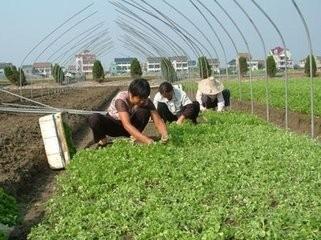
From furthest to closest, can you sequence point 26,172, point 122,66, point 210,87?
point 122,66, point 210,87, point 26,172

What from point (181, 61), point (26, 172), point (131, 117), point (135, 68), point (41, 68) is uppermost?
point (131, 117)

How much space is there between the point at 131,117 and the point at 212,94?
5705 mm

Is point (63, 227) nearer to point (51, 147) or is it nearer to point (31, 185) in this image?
point (31, 185)

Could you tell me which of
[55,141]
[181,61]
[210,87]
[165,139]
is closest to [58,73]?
[181,61]

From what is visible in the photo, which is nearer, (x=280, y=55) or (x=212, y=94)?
(x=212, y=94)

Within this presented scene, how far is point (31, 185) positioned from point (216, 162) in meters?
3.19

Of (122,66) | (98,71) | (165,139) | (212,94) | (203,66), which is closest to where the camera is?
(165,139)

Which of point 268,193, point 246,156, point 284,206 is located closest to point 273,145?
point 246,156

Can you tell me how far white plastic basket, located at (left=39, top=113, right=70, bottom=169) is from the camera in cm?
983

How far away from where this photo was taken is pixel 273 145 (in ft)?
27.7

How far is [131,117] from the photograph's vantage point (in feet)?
30.6

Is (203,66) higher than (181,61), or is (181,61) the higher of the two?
(203,66)

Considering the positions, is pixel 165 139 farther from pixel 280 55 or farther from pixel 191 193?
pixel 280 55

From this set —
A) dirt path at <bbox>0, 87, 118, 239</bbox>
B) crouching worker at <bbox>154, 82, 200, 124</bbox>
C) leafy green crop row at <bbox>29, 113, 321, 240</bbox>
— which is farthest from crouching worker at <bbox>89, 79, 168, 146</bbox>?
crouching worker at <bbox>154, 82, 200, 124</bbox>
